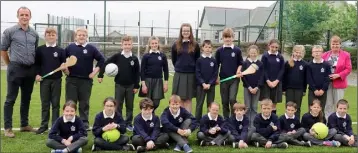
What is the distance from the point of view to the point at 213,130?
6410 mm

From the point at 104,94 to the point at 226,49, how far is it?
7.09 meters

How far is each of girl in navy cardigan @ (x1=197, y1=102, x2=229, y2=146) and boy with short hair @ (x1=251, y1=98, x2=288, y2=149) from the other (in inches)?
19.1

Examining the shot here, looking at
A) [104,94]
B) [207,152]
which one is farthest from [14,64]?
[104,94]

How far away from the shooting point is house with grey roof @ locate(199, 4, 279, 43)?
71.6 feet

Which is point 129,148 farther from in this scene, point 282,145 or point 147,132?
point 282,145

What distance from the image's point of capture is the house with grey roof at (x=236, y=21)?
859 inches

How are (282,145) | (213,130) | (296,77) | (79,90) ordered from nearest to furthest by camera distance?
(282,145) → (213,130) → (79,90) → (296,77)

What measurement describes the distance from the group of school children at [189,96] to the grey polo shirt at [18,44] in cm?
24

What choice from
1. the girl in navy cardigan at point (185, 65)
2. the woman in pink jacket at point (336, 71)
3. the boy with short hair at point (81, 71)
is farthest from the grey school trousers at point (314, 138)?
the boy with short hair at point (81, 71)

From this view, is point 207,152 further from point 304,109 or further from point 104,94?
point 104,94

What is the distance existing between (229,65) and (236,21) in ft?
59.4

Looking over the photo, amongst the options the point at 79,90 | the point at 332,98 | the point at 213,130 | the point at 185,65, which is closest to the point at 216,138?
the point at 213,130

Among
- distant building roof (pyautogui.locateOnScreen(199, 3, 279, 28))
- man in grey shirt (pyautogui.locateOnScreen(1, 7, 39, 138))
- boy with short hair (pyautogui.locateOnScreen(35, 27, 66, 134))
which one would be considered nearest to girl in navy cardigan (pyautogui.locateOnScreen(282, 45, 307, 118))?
boy with short hair (pyautogui.locateOnScreen(35, 27, 66, 134))

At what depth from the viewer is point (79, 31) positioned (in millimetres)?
6961
